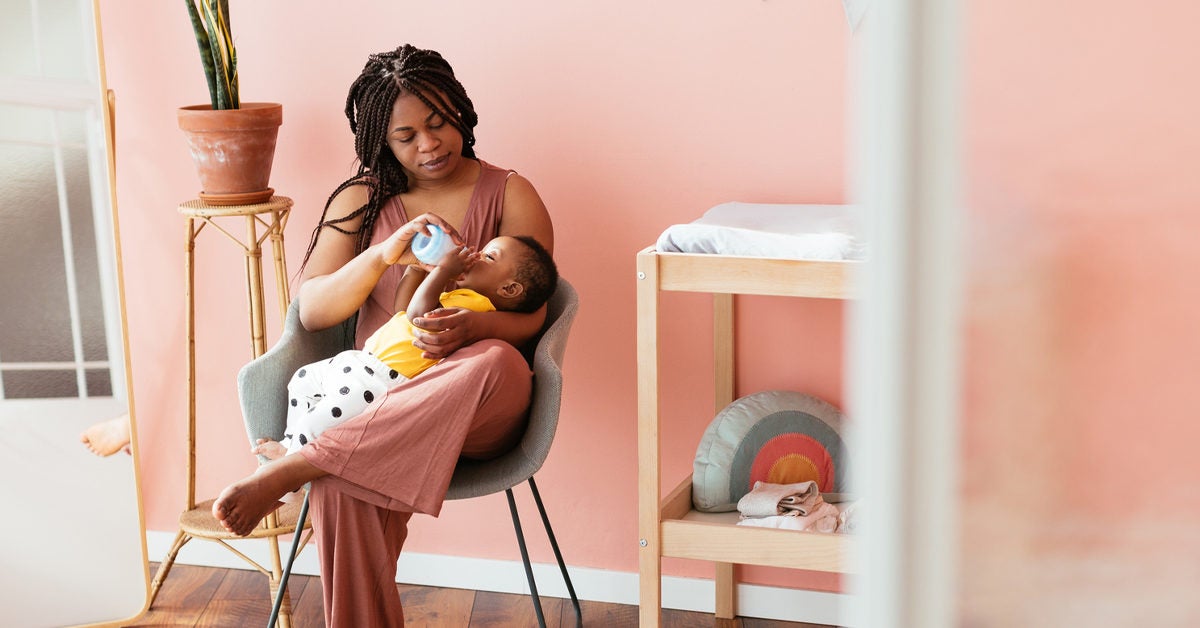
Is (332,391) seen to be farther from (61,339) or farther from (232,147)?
(61,339)

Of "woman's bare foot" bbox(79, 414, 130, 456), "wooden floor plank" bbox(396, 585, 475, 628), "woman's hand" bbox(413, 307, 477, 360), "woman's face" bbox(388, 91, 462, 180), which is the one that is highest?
"woman's face" bbox(388, 91, 462, 180)

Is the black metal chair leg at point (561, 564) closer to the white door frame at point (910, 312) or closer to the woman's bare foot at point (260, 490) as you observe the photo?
the woman's bare foot at point (260, 490)

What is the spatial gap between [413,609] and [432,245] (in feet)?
3.11

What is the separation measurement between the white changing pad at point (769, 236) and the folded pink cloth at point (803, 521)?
0.49 meters

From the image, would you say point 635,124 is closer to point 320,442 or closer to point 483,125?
point 483,125

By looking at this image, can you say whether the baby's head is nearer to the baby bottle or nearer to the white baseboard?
the baby bottle

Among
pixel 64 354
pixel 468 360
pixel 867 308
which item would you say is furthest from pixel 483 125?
pixel 867 308

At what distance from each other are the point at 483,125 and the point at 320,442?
870mm

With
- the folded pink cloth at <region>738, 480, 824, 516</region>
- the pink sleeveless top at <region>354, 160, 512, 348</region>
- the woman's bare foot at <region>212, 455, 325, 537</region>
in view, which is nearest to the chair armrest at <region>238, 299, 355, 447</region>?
the pink sleeveless top at <region>354, 160, 512, 348</region>

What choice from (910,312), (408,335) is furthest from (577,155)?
(910,312)

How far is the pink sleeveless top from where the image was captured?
7.22ft

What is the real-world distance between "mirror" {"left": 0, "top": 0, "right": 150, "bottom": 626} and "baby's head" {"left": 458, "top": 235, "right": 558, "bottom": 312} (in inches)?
33.3

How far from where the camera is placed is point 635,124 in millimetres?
2373

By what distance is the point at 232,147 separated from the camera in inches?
89.2
